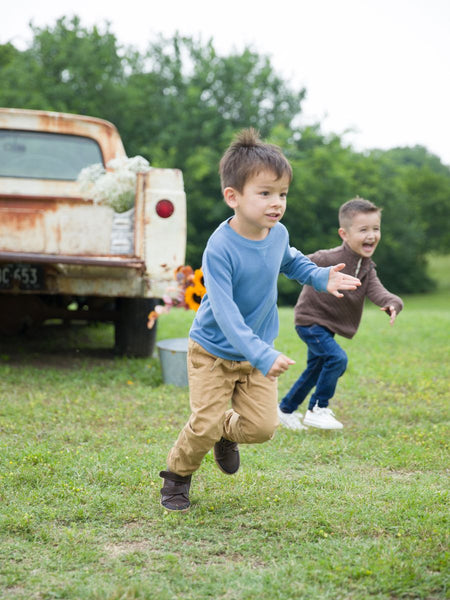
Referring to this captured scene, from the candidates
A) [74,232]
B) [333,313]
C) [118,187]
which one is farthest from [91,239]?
[333,313]

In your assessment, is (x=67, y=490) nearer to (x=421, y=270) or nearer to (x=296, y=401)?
(x=296, y=401)

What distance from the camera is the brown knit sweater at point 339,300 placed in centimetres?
442

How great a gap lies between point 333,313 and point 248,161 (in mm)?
1888

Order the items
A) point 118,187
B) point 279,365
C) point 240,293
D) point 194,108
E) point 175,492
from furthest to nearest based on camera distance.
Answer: point 194,108 → point 118,187 → point 175,492 → point 240,293 → point 279,365

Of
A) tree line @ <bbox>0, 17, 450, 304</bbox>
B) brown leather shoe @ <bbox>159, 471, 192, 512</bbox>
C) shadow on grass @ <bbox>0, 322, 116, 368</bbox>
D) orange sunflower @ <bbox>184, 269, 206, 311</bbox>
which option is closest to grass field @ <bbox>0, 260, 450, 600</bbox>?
brown leather shoe @ <bbox>159, 471, 192, 512</bbox>

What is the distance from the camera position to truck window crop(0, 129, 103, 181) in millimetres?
6078

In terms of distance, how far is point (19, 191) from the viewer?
5906 mm

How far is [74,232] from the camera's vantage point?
18.1 ft

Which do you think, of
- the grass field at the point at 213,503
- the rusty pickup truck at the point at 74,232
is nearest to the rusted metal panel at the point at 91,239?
the rusty pickup truck at the point at 74,232

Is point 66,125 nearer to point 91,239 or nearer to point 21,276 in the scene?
point 91,239

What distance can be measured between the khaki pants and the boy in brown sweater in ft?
4.49

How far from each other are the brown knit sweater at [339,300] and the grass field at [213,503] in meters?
0.67

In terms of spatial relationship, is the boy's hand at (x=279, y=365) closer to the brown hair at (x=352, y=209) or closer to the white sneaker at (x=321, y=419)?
the white sneaker at (x=321, y=419)

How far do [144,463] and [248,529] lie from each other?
0.87m
